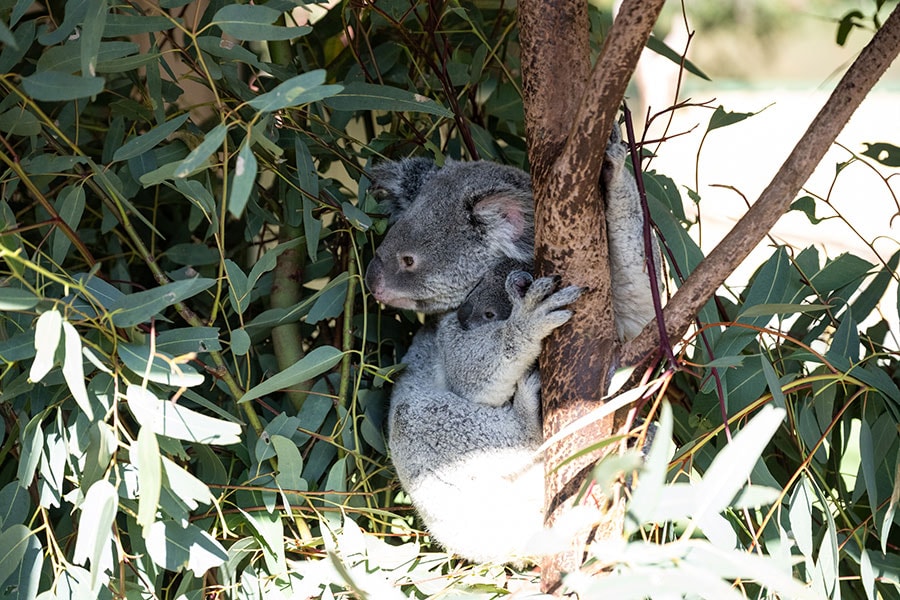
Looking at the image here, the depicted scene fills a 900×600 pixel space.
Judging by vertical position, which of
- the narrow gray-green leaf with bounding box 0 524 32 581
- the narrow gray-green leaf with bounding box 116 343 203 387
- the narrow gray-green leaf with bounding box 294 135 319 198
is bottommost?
the narrow gray-green leaf with bounding box 0 524 32 581

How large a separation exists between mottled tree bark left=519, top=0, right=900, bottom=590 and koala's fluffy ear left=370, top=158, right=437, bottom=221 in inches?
20.5

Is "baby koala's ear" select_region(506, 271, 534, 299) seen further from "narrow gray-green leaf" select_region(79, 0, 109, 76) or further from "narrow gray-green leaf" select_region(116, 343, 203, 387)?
"narrow gray-green leaf" select_region(79, 0, 109, 76)

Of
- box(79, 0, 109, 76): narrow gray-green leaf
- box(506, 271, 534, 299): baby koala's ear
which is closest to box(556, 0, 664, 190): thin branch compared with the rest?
box(506, 271, 534, 299): baby koala's ear

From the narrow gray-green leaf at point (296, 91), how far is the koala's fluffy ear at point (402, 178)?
738 millimetres

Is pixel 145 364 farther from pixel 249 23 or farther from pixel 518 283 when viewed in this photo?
pixel 518 283

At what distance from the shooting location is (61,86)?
3.57ft

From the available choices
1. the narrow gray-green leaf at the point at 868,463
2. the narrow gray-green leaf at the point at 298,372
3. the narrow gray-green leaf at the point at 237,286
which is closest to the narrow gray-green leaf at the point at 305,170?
the narrow gray-green leaf at the point at 237,286

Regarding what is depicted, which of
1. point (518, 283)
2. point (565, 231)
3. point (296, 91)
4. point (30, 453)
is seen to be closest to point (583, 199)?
point (565, 231)

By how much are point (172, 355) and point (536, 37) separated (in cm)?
73

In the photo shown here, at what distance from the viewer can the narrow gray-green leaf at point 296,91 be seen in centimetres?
99

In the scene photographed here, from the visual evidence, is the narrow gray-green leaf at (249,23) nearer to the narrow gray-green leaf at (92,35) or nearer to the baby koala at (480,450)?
the narrow gray-green leaf at (92,35)

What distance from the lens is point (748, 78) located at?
11.7m

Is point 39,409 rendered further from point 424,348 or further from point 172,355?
point 424,348

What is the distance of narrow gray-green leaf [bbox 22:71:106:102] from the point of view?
3.51 feet
